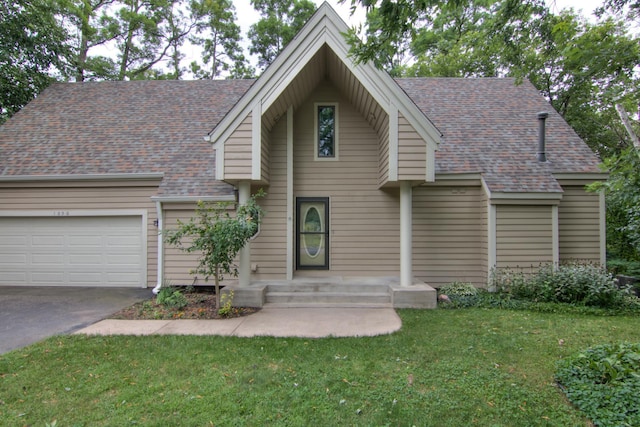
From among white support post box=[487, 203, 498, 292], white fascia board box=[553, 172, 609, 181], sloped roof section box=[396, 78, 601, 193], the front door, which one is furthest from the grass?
white fascia board box=[553, 172, 609, 181]

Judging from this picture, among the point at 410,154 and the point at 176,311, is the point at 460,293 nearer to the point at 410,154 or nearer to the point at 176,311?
the point at 410,154

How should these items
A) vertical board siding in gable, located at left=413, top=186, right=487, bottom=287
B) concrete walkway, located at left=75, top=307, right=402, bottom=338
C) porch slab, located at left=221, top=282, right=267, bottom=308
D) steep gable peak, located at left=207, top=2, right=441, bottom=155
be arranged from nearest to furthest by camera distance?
concrete walkway, located at left=75, top=307, right=402, bottom=338 → steep gable peak, located at left=207, top=2, right=441, bottom=155 → porch slab, located at left=221, top=282, right=267, bottom=308 → vertical board siding in gable, located at left=413, top=186, right=487, bottom=287

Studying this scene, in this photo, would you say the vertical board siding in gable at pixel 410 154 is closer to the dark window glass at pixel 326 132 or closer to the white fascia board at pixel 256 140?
the dark window glass at pixel 326 132

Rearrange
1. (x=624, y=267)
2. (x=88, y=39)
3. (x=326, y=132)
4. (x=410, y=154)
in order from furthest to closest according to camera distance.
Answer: (x=88, y=39) → (x=624, y=267) → (x=326, y=132) → (x=410, y=154)

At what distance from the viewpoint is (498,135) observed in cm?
941

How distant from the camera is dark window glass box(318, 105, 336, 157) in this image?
332 inches

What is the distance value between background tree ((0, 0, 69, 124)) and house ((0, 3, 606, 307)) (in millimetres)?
3971

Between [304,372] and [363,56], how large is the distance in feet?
A: 13.4

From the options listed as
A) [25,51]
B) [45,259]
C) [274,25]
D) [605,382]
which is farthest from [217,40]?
[605,382]

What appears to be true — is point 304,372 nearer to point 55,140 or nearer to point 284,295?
point 284,295

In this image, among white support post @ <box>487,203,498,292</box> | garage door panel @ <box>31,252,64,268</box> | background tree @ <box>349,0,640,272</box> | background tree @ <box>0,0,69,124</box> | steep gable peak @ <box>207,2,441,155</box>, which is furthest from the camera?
background tree @ <box>0,0,69,124</box>

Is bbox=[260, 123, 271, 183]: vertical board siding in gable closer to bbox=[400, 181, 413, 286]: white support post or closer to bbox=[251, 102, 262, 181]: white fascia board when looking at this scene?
bbox=[251, 102, 262, 181]: white fascia board

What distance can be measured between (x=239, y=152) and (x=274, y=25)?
20.6 meters

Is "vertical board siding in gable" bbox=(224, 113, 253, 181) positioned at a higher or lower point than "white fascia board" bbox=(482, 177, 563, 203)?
higher
